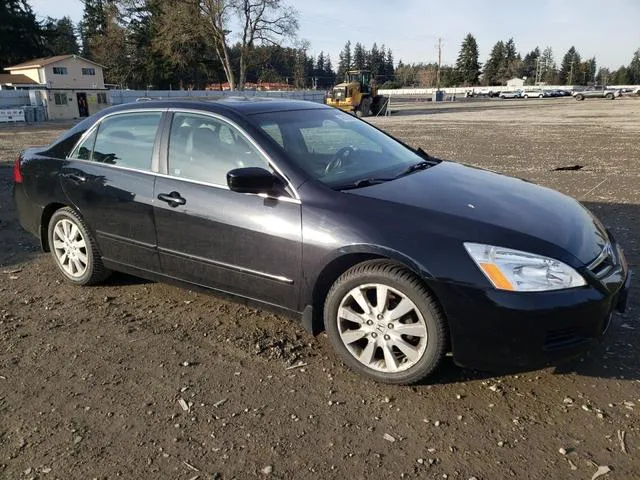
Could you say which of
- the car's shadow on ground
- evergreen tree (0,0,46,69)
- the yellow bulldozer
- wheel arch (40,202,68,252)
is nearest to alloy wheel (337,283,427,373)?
wheel arch (40,202,68,252)

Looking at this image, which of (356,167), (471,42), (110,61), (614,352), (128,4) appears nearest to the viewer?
(614,352)

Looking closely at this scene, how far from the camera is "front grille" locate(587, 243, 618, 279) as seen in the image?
2928mm

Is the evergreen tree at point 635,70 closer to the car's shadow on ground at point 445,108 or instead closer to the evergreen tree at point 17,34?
the car's shadow on ground at point 445,108

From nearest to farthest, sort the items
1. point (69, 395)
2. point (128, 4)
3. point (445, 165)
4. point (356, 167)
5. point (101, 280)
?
point (69, 395) < point (356, 167) < point (445, 165) < point (101, 280) < point (128, 4)

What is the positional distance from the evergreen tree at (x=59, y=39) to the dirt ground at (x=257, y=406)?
77013mm

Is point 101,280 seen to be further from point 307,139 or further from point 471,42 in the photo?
point 471,42

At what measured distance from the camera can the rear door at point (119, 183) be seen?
4008 mm

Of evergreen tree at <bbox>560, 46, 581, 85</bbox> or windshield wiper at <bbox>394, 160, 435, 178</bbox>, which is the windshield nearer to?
windshield wiper at <bbox>394, 160, 435, 178</bbox>

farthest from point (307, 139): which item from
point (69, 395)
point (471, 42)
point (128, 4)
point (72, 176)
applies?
point (471, 42)

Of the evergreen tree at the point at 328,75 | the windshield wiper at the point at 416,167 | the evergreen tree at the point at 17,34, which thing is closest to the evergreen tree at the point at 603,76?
the evergreen tree at the point at 328,75

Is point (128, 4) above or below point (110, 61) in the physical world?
above

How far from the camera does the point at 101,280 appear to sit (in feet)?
15.2

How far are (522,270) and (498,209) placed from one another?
54cm

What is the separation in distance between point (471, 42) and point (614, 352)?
132076mm
